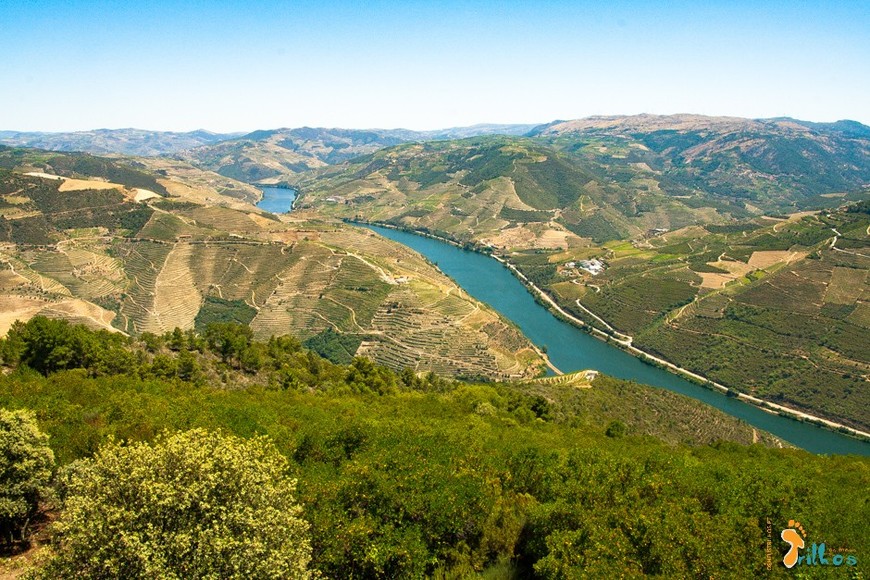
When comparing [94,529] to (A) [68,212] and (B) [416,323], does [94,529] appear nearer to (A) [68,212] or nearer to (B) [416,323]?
(B) [416,323]

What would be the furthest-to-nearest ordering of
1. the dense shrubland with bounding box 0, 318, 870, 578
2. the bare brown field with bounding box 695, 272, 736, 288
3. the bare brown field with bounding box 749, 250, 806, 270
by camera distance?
the bare brown field with bounding box 749, 250, 806, 270 < the bare brown field with bounding box 695, 272, 736, 288 < the dense shrubland with bounding box 0, 318, 870, 578

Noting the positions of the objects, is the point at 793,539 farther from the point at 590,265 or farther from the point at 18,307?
the point at 590,265

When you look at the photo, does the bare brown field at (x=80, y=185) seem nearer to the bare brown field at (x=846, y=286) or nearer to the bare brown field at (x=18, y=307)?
the bare brown field at (x=18, y=307)

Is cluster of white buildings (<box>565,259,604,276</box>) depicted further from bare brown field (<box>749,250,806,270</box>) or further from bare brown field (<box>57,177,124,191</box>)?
bare brown field (<box>57,177,124,191</box>)

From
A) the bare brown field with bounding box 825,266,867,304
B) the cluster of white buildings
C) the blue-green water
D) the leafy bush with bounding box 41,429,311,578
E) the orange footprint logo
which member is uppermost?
the leafy bush with bounding box 41,429,311,578

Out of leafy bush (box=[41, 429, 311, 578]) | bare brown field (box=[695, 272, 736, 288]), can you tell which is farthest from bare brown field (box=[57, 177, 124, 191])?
bare brown field (box=[695, 272, 736, 288])

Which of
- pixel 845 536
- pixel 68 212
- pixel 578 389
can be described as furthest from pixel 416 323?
pixel 68 212
